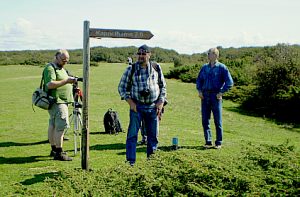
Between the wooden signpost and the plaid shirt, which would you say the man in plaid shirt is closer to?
the plaid shirt

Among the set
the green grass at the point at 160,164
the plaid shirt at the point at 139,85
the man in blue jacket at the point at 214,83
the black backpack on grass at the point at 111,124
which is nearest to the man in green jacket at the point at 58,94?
the green grass at the point at 160,164

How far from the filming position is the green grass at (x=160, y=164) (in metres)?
3.79

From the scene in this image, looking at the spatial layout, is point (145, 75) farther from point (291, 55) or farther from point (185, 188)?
point (291, 55)

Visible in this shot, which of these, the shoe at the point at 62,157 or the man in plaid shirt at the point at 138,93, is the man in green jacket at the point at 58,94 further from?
the man in plaid shirt at the point at 138,93

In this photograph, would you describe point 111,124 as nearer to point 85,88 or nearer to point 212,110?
point 212,110

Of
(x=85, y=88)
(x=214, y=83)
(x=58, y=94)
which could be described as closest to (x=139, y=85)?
(x=85, y=88)

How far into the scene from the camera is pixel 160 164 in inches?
168

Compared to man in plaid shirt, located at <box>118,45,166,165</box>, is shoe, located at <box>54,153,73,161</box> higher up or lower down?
lower down

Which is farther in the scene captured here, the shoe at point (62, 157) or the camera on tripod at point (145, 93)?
the shoe at point (62, 157)

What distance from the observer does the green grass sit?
379 cm

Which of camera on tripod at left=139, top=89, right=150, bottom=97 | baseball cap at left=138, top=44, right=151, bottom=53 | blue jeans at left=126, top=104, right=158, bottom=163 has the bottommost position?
blue jeans at left=126, top=104, right=158, bottom=163

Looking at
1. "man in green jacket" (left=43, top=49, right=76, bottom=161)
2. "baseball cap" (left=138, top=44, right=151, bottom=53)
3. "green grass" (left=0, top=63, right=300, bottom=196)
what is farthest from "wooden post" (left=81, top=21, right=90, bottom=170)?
"man in green jacket" (left=43, top=49, right=76, bottom=161)

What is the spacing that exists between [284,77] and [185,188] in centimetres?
1646

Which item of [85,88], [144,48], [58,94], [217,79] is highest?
[144,48]
